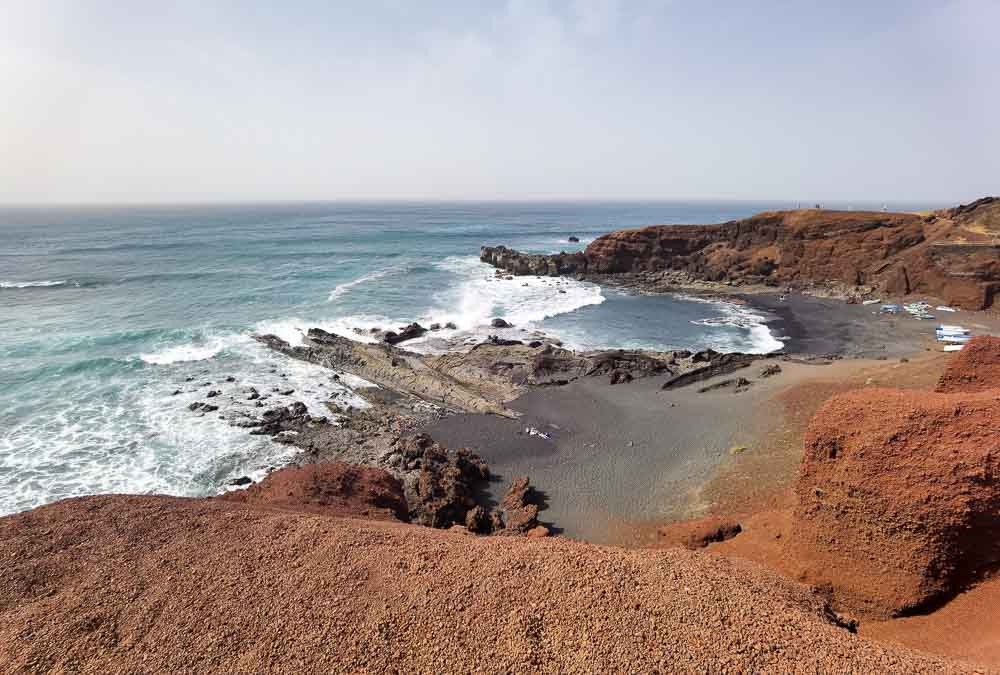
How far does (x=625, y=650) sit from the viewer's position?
6.91 m

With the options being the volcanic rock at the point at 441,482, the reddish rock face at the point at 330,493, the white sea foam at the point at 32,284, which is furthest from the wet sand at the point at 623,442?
the white sea foam at the point at 32,284

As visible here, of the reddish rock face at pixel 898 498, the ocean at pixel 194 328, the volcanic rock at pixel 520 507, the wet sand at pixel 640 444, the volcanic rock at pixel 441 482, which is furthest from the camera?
the ocean at pixel 194 328

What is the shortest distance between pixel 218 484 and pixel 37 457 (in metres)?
8.29

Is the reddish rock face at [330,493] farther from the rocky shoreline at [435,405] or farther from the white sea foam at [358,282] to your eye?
the white sea foam at [358,282]

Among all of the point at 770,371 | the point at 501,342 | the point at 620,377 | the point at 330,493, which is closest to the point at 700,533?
the point at 330,493

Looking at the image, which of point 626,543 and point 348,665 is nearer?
point 348,665

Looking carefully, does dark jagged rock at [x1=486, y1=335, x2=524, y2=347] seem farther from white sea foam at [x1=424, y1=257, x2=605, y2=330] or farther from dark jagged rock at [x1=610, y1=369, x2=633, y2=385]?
dark jagged rock at [x1=610, y1=369, x2=633, y2=385]

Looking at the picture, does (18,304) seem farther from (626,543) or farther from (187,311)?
(626,543)

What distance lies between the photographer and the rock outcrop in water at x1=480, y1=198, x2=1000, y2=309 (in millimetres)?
44584

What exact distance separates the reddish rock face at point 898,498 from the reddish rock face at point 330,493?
11611 millimetres

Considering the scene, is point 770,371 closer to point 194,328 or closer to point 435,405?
point 435,405

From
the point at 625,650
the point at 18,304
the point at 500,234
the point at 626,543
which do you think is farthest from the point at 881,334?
the point at 500,234

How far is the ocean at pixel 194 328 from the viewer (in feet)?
68.1

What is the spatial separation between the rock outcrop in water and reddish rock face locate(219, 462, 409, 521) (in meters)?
50.2
